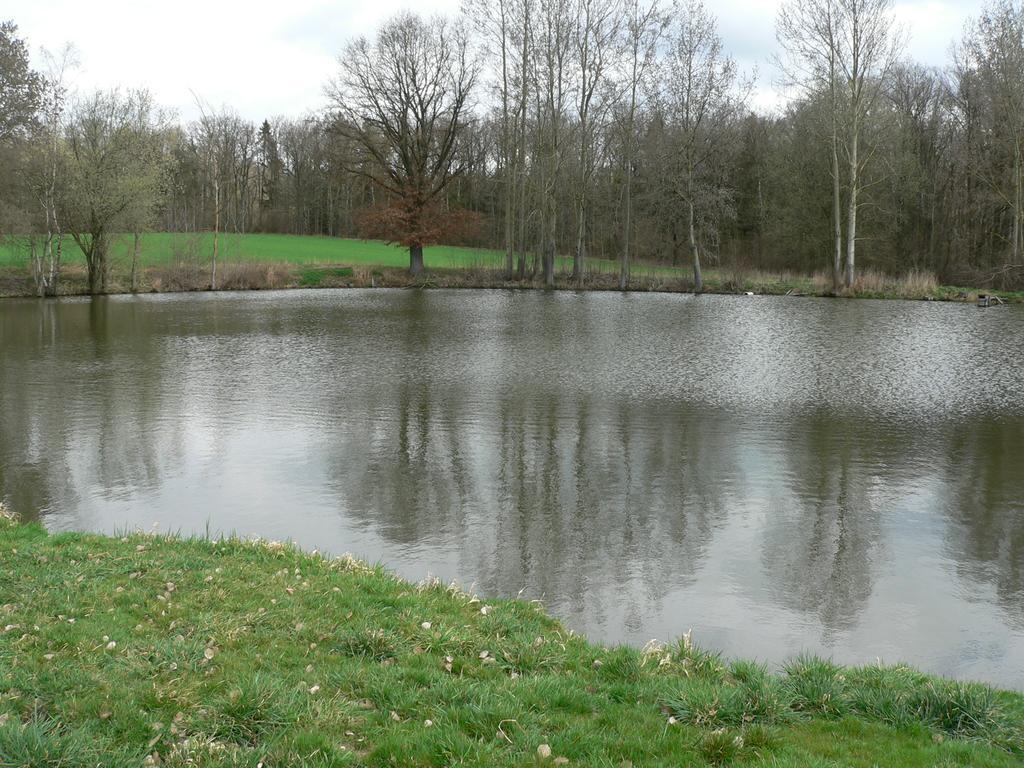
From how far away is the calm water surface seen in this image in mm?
7320

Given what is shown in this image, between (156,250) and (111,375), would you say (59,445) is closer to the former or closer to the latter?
(111,375)

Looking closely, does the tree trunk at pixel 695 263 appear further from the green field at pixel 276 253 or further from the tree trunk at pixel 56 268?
the tree trunk at pixel 56 268

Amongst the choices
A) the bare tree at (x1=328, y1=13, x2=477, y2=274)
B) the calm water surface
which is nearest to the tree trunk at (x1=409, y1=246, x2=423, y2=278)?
the bare tree at (x1=328, y1=13, x2=477, y2=274)

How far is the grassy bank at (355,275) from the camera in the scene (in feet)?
131

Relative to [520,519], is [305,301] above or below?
above

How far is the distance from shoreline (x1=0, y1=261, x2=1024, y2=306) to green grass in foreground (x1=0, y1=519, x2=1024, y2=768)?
3732 cm

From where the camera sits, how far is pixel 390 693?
444 centimetres

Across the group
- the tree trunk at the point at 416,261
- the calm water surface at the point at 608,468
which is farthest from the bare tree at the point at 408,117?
the calm water surface at the point at 608,468

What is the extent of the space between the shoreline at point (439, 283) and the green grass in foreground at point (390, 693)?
122 ft

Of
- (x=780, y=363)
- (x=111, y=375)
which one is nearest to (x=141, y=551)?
(x=111, y=375)

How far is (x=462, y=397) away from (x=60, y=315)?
20.7 meters

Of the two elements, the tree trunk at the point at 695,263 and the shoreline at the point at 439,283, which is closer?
the shoreline at the point at 439,283

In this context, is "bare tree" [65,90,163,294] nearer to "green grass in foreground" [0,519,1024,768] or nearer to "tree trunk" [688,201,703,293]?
"tree trunk" [688,201,703,293]

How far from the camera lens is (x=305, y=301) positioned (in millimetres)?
37344
